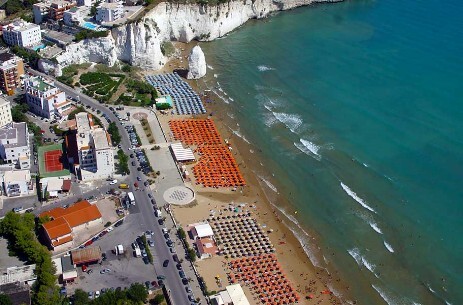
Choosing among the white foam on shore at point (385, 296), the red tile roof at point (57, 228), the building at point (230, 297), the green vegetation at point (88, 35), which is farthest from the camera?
the green vegetation at point (88, 35)

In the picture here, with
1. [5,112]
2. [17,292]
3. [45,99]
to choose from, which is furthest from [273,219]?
[5,112]

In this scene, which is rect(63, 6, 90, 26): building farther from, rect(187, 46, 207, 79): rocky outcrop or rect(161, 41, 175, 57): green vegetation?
rect(187, 46, 207, 79): rocky outcrop

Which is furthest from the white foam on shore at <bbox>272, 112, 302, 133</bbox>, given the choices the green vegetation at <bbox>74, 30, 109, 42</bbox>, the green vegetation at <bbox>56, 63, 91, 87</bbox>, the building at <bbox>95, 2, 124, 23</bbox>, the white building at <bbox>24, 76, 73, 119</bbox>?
the building at <bbox>95, 2, 124, 23</bbox>

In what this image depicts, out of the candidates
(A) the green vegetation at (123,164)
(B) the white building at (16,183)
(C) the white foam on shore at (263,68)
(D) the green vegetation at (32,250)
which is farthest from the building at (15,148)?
(C) the white foam on shore at (263,68)

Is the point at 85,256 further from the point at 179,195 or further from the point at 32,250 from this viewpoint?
the point at 179,195

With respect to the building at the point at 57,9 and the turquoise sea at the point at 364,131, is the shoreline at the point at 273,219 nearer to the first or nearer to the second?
Result: the turquoise sea at the point at 364,131

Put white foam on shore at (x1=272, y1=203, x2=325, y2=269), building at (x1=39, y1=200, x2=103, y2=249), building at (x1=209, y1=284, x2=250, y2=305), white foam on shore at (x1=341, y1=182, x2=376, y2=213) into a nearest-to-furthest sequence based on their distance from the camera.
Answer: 1. building at (x1=209, y1=284, x2=250, y2=305)
2. building at (x1=39, y1=200, x2=103, y2=249)
3. white foam on shore at (x1=272, y1=203, x2=325, y2=269)
4. white foam on shore at (x1=341, y1=182, x2=376, y2=213)
